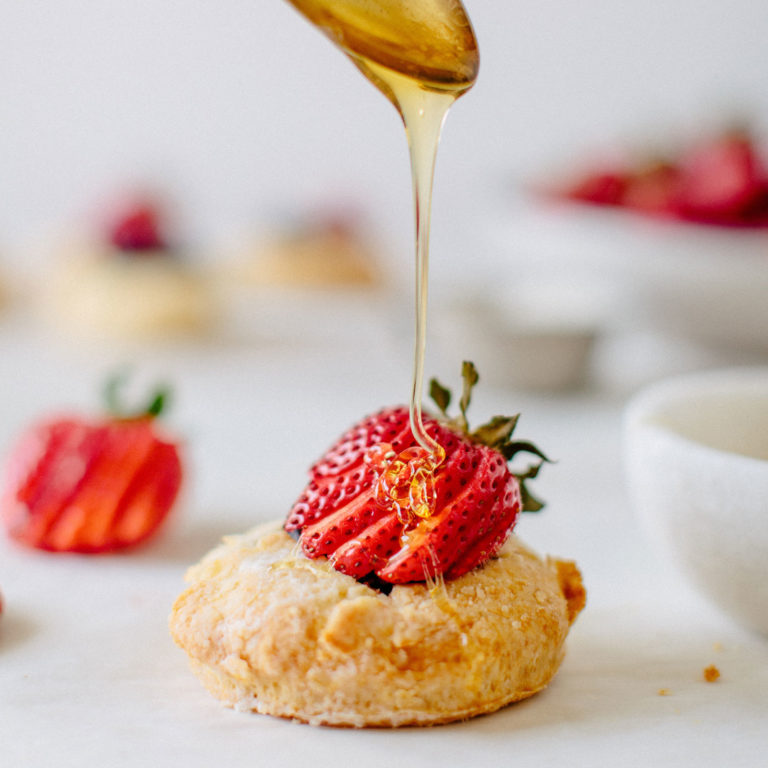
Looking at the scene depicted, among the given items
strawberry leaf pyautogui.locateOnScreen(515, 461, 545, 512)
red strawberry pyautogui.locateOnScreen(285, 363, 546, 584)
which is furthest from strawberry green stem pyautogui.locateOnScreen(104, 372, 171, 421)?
strawberry leaf pyautogui.locateOnScreen(515, 461, 545, 512)

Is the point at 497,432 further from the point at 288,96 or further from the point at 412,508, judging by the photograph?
the point at 288,96

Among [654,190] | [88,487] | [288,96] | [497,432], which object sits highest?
[497,432]

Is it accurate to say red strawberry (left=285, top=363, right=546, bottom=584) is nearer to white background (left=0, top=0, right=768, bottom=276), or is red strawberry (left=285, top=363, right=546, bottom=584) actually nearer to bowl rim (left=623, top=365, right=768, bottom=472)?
bowl rim (left=623, top=365, right=768, bottom=472)

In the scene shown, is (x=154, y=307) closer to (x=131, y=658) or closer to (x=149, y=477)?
(x=149, y=477)

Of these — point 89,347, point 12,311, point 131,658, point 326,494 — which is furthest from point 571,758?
point 12,311

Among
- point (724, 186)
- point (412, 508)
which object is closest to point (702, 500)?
point (412, 508)

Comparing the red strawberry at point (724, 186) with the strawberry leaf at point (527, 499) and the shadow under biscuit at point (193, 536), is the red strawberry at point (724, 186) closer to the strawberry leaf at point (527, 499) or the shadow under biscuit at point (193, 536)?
the shadow under biscuit at point (193, 536)
